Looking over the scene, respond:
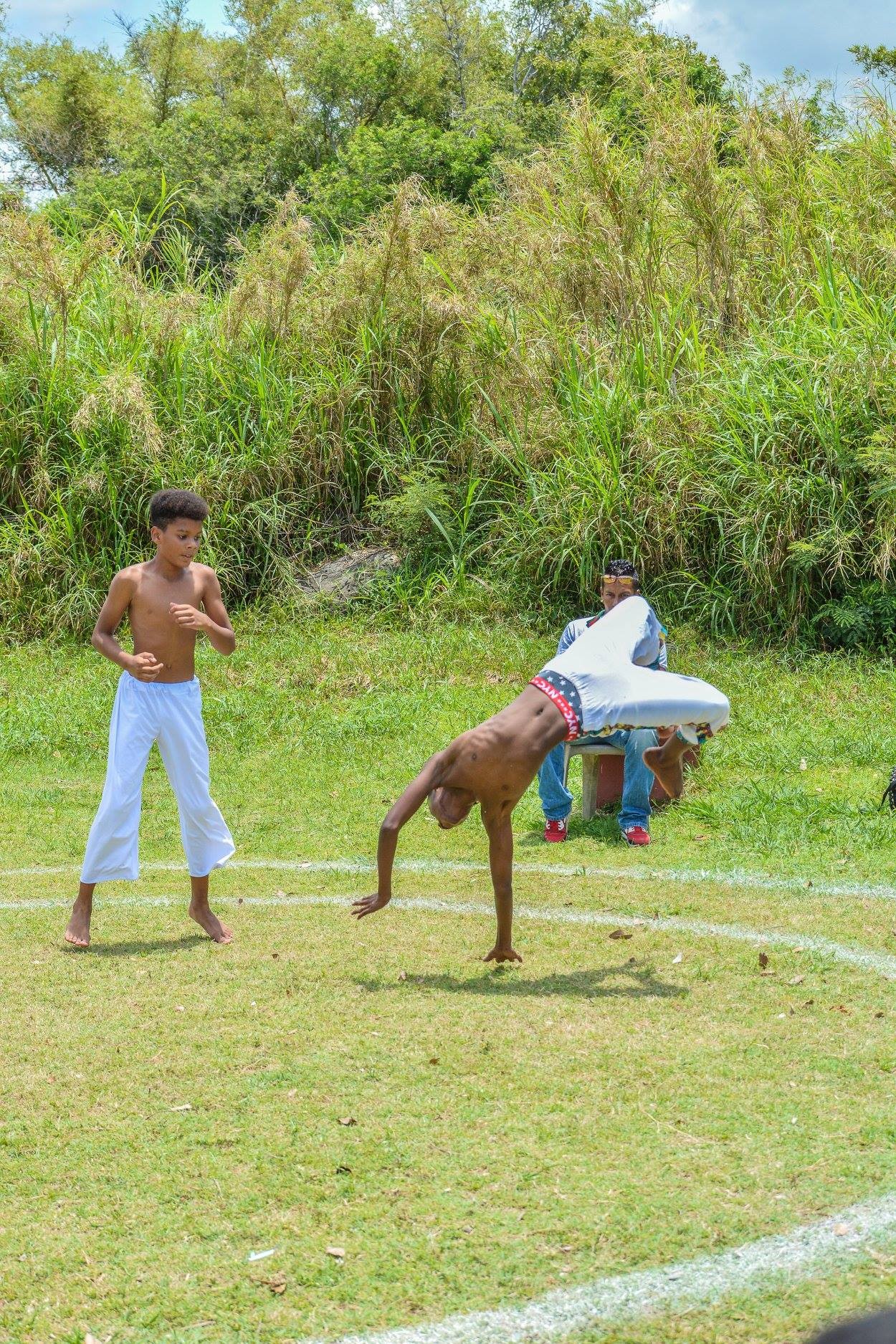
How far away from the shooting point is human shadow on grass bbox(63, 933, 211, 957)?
584cm

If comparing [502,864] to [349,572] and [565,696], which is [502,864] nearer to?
[565,696]

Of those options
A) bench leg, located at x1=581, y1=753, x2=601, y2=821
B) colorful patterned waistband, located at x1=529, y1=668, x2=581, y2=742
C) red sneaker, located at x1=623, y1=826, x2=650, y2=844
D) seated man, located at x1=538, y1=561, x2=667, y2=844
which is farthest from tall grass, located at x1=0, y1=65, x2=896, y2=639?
colorful patterned waistband, located at x1=529, y1=668, x2=581, y2=742

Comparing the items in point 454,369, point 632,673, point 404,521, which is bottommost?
point 632,673

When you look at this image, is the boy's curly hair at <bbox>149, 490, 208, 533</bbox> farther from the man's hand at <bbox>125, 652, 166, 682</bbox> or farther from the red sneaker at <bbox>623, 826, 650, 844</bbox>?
the red sneaker at <bbox>623, 826, 650, 844</bbox>

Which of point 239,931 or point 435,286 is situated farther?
point 435,286

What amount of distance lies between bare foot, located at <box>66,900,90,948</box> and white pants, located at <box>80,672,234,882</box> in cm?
18

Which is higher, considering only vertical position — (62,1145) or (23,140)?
(23,140)

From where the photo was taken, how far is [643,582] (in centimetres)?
1160

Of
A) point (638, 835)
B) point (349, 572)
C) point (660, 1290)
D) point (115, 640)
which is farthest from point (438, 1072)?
point (349, 572)

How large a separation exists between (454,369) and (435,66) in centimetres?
2319

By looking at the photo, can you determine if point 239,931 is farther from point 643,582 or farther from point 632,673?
point 643,582

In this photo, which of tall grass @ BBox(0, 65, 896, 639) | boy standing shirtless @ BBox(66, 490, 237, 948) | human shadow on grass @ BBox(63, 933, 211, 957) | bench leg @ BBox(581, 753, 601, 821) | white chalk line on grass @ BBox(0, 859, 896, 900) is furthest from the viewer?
tall grass @ BBox(0, 65, 896, 639)

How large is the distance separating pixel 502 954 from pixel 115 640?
2.04 metres

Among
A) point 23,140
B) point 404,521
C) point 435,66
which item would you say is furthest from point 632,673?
point 23,140
